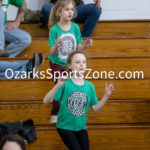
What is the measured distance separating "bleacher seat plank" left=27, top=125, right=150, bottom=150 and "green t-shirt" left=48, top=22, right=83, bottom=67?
0.51 meters

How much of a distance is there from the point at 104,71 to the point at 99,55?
12.0 inches

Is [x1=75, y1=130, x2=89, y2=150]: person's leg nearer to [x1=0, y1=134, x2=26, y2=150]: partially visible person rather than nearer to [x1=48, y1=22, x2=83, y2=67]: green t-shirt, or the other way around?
[x1=48, y1=22, x2=83, y2=67]: green t-shirt

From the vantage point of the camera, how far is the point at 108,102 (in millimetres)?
3293

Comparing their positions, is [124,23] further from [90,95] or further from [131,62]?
[90,95]

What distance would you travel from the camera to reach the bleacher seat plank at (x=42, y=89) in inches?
133

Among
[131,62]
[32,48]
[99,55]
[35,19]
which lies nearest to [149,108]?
[131,62]

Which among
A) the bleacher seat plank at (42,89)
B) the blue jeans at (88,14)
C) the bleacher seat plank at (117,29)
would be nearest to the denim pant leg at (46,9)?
the blue jeans at (88,14)

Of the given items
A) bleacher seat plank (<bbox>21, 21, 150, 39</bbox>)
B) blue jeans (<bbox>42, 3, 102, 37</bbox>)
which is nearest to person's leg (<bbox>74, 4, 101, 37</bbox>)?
blue jeans (<bbox>42, 3, 102, 37</bbox>)

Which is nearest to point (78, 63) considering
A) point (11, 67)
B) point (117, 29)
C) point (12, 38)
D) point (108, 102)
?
point (108, 102)

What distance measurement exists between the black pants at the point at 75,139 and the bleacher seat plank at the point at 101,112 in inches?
22.2

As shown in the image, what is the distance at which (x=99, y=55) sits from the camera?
3924 mm

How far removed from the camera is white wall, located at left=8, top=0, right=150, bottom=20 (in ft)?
16.2

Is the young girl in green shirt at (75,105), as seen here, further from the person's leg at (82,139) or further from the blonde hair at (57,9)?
the blonde hair at (57,9)

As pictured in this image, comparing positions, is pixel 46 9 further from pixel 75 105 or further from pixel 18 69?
pixel 75 105
